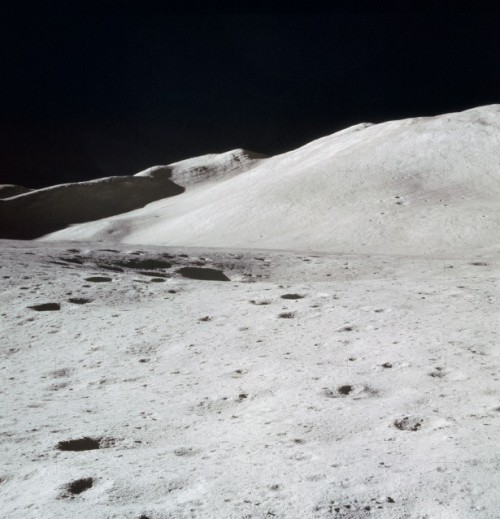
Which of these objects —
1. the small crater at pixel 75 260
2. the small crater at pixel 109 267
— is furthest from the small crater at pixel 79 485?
the small crater at pixel 75 260

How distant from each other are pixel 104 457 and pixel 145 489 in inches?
9.8

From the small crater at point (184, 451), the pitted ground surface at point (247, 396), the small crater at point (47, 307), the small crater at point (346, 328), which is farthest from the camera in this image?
the small crater at point (47, 307)

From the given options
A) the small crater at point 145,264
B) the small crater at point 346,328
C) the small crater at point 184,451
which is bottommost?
the small crater at point 184,451

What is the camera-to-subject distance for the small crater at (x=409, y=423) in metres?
1.64

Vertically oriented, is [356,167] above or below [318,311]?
above

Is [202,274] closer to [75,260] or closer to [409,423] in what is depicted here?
[75,260]

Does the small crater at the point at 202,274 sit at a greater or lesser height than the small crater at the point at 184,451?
greater

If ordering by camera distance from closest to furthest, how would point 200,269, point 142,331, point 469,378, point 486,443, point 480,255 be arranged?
1. point 486,443
2. point 469,378
3. point 142,331
4. point 200,269
5. point 480,255

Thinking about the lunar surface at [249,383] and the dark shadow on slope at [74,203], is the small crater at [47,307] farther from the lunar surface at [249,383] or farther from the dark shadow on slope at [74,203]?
the dark shadow on slope at [74,203]

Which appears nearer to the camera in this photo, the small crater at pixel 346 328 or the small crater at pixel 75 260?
the small crater at pixel 346 328

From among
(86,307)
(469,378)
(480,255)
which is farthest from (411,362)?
(480,255)

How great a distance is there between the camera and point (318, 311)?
113 inches

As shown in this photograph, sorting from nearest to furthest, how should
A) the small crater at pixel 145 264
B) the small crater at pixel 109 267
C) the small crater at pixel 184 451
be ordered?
1. the small crater at pixel 184 451
2. the small crater at pixel 109 267
3. the small crater at pixel 145 264

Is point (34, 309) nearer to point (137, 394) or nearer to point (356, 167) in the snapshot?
point (137, 394)
